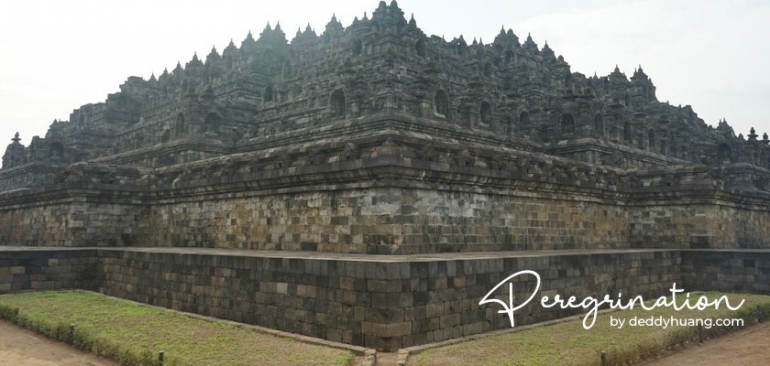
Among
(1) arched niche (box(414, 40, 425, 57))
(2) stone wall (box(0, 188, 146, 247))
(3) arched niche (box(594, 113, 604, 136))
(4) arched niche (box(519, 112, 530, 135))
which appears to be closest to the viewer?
(2) stone wall (box(0, 188, 146, 247))

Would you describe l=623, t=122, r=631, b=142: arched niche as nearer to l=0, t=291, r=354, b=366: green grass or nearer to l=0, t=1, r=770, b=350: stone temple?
l=0, t=1, r=770, b=350: stone temple

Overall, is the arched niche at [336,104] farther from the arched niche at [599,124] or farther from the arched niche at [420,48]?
the arched niche at [599,124]

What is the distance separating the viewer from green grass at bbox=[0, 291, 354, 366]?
8812 mm

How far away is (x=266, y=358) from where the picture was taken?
8742 millimetres

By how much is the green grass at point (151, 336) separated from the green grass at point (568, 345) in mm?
1922

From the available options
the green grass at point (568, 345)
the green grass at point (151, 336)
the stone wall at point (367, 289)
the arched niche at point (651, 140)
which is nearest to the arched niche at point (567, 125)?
the arched niche at point (651, 140)

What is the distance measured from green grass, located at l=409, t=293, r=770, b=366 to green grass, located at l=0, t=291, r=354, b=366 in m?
1.92

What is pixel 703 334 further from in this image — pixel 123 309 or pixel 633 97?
pixel 633 97

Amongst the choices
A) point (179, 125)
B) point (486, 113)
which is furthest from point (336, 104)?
point (179, 125)

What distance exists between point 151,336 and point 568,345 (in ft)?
25.7

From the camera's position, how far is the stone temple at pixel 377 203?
11.3 metres

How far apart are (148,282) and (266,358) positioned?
8444 mm

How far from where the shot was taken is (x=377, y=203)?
45.6 ft

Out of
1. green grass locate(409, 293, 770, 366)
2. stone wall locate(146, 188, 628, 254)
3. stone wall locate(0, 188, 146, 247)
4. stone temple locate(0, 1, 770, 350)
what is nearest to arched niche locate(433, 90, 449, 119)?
stone temple locate(0, 1, 770, 350)
